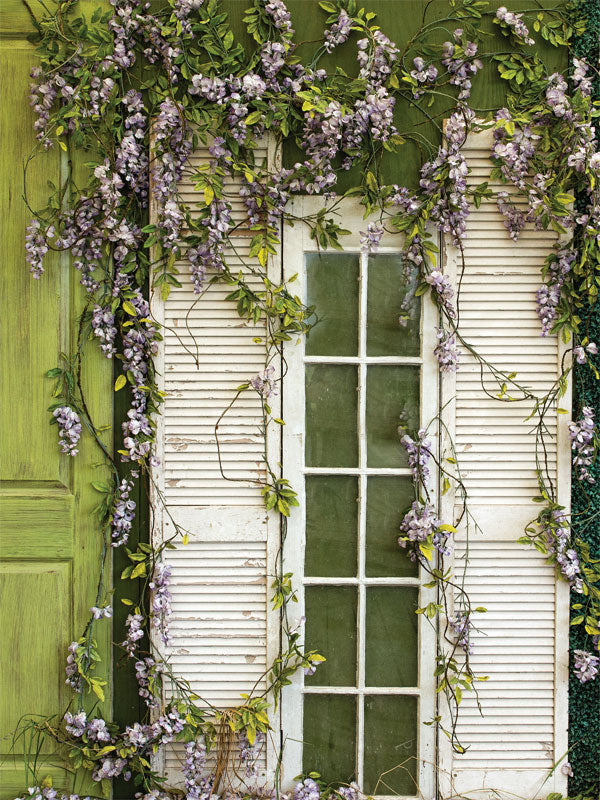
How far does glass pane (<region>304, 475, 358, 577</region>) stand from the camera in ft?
7.43

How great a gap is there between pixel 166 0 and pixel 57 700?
257cm

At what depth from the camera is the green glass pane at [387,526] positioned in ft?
7.43

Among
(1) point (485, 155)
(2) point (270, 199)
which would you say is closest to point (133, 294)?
(2) point (270, 199)

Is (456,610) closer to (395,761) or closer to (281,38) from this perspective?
(395,761)

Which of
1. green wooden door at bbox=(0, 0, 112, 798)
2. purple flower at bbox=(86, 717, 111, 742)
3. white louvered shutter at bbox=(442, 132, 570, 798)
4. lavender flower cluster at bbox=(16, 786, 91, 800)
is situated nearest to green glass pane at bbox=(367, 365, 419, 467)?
white louvered shutter at bbox=(442, 132, 570, 798)

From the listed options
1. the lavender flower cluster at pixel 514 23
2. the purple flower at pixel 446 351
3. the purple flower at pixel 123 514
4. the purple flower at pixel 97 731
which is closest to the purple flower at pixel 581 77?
the lavender flower cluster at pixel 514 23

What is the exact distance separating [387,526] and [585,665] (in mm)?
856

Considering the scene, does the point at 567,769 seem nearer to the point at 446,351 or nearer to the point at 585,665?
the point at 585,665

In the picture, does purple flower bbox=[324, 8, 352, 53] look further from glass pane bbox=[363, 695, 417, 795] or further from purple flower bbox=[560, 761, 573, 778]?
purple flower bbox=[560, 761, 573, 778]

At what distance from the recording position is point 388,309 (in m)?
2.27

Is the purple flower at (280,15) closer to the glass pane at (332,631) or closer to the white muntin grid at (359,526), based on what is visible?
the white muntin grid at (359,526)

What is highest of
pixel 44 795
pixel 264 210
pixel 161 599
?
pixel 264 210

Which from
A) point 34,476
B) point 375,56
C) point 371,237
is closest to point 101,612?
point 34,476

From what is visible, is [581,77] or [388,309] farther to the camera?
[388,309]
